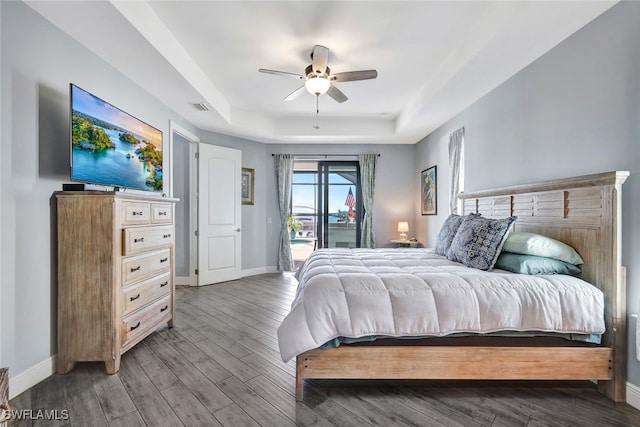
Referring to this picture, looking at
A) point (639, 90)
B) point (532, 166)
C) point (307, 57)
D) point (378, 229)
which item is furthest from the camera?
point (378, 229)

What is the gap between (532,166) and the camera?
2.59 meters

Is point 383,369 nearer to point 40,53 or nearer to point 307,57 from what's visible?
point 307,57

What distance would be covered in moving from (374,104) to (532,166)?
7.81 ft

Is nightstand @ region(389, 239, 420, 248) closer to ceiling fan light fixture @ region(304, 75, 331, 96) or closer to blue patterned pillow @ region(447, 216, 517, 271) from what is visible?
blue patterned pillow @ region(447, 216, 517, 271)

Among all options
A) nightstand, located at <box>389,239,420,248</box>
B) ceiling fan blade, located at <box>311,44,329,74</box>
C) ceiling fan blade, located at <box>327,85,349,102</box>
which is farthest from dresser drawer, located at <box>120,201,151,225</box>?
nightstand, located at <box>389,239,420,248</box>

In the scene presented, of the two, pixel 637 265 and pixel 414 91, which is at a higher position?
pixel 414 91

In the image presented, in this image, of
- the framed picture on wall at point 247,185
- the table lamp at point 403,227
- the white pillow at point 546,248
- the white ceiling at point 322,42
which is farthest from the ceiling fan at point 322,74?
the table lamp at point 403,227

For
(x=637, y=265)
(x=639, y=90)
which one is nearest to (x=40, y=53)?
(x=639, y=90)

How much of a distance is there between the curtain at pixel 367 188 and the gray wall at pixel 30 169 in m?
4.37

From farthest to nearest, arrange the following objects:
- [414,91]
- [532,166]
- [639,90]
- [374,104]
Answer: [374,104] < [414,91] < [532,166] < [639,90]

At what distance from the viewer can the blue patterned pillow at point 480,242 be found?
7.32 feet

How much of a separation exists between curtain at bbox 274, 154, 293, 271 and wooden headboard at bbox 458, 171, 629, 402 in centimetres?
396

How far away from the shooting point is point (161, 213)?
2.70 metres

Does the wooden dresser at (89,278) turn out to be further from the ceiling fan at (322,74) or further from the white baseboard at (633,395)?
the white baseboard at (633,395)
